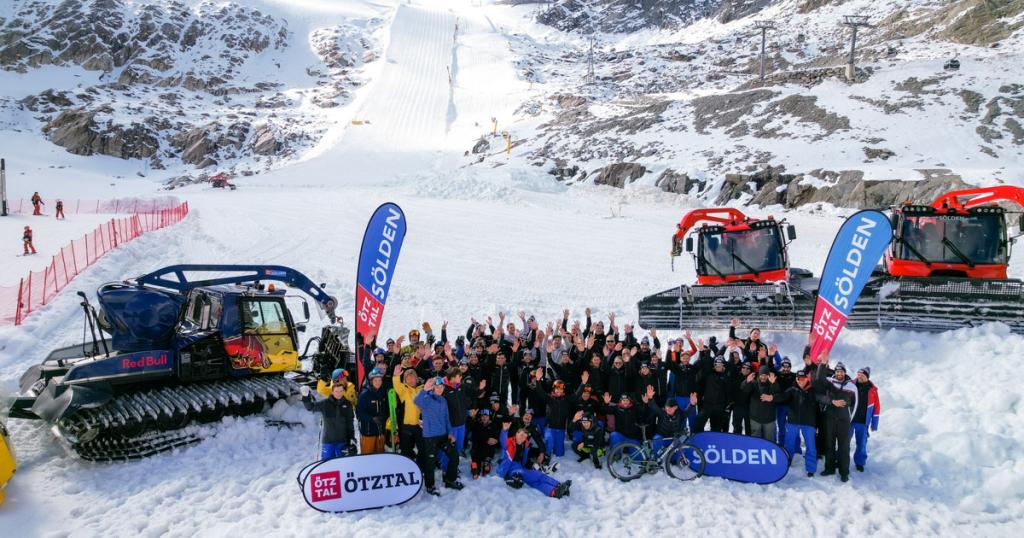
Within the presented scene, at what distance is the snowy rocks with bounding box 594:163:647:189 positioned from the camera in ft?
122

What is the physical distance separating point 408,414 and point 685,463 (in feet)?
12.3

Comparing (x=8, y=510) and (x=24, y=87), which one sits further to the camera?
(x=24, y=87)

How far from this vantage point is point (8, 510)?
7.13 m

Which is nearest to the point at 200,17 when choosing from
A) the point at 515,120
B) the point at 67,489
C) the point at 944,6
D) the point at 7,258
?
the point at 515,120

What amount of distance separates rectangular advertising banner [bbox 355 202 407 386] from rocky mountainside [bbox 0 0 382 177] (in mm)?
52479

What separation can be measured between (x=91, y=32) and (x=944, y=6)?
107 metres

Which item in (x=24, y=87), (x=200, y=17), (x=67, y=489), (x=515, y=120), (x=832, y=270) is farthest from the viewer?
(x=200, y=17)

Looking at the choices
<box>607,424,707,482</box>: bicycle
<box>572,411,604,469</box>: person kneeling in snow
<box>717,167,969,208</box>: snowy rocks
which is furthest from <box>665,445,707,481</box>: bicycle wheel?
<box>717,167,969,208</box>: snowy rocks

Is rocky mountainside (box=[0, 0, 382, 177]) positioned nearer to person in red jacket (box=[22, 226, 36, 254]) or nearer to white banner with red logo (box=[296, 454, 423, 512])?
person in red jacket (box=[22, 226, 36, 254])

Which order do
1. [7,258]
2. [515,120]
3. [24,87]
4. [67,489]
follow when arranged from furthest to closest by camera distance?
[24,87]
[515,120]
[7,258]
[67,489]

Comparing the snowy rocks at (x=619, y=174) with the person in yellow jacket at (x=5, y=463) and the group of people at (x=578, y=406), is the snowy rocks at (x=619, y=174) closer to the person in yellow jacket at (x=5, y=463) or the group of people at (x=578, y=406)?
the group of people at (x=578, y=406)

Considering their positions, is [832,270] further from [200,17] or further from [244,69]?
[200,17]

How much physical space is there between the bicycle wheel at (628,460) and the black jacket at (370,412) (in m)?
3.12

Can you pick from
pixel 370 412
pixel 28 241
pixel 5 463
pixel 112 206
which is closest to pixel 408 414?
pixel 370 412
